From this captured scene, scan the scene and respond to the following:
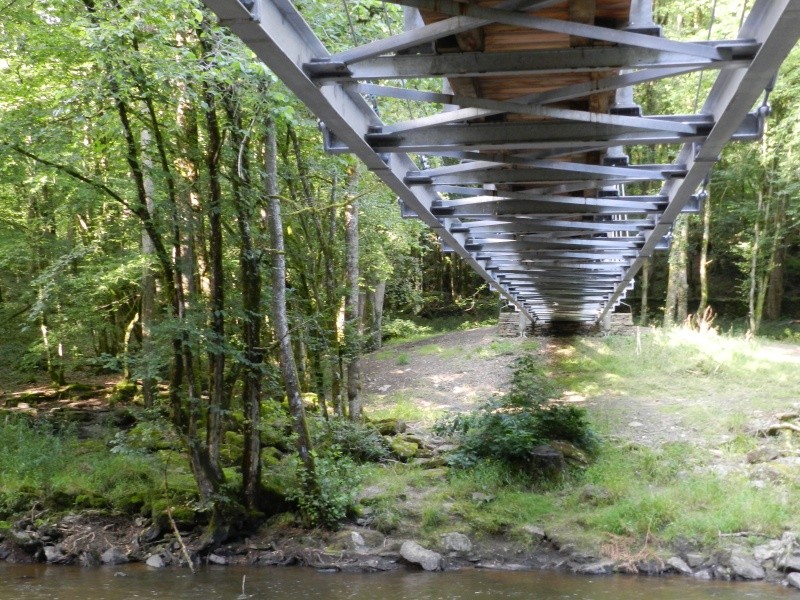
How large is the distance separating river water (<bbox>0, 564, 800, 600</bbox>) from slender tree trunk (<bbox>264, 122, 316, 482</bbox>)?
110 centimetres

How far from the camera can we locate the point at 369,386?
41.6 ft

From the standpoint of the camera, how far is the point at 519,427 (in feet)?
26.6

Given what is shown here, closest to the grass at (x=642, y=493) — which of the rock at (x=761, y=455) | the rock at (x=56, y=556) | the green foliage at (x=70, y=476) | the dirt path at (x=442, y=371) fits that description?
the rock at (x=761, y=455)

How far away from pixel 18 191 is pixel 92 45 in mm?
6919

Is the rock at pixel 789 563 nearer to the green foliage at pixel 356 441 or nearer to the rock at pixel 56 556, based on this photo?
the green foliage at pixel 356 441

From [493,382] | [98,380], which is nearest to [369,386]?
[493,382]

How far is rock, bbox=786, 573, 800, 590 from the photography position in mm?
5766

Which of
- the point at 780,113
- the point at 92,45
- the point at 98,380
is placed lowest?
the point at 98,380

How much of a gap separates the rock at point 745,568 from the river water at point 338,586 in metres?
0.15

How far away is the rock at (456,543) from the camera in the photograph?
6734 millimetres

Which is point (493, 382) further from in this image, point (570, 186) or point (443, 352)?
point (570, 186)

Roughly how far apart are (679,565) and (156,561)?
4.54 metres

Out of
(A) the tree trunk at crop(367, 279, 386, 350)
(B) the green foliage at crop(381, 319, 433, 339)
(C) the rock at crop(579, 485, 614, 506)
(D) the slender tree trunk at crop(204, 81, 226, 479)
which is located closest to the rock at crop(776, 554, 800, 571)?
(C) the rock at crop(579, 485, 614, 506)

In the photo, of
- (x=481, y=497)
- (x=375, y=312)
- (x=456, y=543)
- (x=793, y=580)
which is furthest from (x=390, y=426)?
(x=375, y=312)
